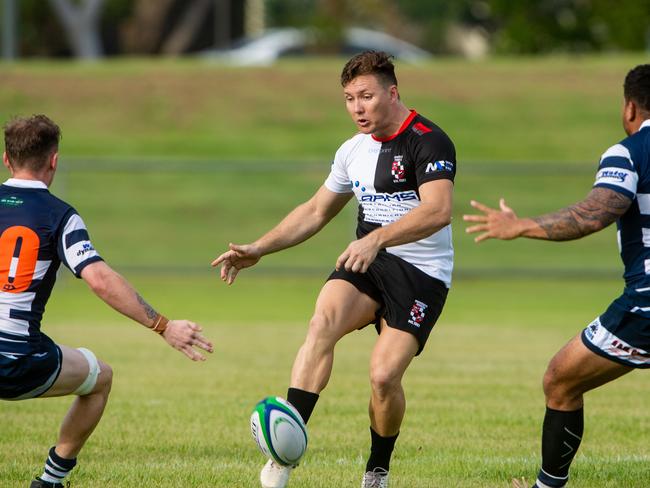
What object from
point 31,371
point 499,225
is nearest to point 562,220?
point 499,225

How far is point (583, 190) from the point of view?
25.0 metres

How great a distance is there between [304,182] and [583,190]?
573 cm

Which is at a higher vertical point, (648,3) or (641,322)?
(648,3)

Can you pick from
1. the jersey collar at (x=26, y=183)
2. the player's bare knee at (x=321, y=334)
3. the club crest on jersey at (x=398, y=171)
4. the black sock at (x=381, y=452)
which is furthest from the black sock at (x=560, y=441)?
the jersey collar at (x=26, y=183)

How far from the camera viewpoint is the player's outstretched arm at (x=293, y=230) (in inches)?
287

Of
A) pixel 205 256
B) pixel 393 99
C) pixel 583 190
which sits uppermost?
pixel 393 99

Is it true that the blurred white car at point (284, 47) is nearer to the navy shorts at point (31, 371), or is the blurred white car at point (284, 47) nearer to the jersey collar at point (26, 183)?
the jersey collar at point (26, 183)

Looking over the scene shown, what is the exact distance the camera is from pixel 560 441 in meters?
6.43

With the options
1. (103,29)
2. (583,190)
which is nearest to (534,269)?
(583,190)

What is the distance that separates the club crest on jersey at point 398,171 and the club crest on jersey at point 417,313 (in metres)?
0.70

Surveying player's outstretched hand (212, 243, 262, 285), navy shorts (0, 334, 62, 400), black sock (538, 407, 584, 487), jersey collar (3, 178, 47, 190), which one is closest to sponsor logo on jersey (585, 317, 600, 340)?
black sock (538, 407, 584, 487)

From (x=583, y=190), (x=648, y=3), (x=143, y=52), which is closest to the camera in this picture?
(x=583, y=190)

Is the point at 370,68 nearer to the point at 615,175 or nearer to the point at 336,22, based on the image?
the point at 615,175

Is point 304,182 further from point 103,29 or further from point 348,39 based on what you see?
point 103,29
